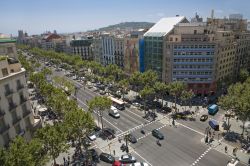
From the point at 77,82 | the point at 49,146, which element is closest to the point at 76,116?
the point at 49,146

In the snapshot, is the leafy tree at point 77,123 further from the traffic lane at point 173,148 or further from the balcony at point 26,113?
the traffic lane at point 173,148

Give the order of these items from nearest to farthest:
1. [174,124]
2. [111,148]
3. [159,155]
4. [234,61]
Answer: [159,155] → [111,148] → [174,124] → [234,61]

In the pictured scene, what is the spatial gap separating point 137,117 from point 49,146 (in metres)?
41.1

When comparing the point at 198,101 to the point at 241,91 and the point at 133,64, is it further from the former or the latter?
the point at 133,64

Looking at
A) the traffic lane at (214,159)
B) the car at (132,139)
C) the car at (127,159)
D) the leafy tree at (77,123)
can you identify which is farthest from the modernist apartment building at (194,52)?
the leafy tree at (77,123)

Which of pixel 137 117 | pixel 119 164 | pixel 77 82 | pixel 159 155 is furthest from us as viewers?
pixel 77 82

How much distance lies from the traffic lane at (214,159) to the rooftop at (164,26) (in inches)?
2538

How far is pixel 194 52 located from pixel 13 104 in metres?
77.6

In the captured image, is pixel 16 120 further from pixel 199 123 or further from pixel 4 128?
pixel 199 123

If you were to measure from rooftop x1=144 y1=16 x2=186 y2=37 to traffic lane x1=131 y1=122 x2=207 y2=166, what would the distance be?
55.6 meters

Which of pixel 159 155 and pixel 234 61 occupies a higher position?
pixel 234 61

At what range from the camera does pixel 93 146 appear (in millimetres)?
63094

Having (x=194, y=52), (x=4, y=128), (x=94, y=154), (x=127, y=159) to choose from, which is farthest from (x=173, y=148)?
(x=194, y=52)

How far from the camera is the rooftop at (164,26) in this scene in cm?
10800
